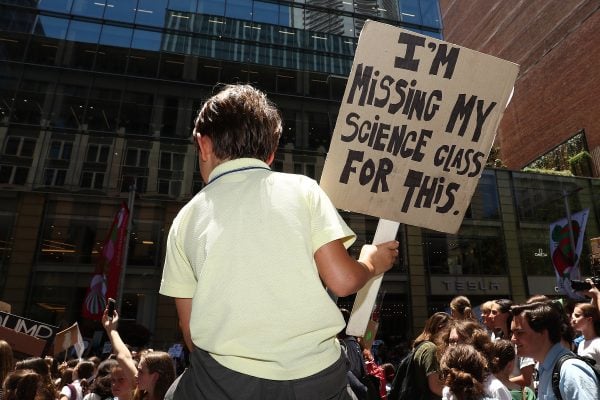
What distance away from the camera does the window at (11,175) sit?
60.8ft

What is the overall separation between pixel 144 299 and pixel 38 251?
4.67 metres

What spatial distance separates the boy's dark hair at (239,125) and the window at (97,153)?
1966 cm

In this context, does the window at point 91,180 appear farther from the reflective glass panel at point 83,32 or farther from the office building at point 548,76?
the office building at point 548,76

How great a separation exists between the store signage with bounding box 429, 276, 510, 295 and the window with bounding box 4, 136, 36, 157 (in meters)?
18.8

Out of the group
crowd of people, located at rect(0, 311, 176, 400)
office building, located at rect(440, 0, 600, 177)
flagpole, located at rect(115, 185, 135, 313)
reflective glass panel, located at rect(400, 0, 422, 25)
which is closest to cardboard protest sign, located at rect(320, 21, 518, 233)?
crowd of people, located at rect(0, 311, 176, 400)

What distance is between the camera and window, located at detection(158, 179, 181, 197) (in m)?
20.0

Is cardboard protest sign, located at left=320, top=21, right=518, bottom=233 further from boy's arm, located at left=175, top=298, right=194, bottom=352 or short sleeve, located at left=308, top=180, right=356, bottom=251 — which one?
boy's arm, located at left=175, top=298, right=194, bottom=352

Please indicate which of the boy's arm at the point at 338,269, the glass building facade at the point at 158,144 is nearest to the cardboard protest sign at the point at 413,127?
the boy's arm at the point at 338,269

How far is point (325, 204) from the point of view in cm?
154

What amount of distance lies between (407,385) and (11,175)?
64.2ft

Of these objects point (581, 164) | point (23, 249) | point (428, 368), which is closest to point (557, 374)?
point (428, 368)

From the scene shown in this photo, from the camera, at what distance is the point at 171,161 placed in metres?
20.3

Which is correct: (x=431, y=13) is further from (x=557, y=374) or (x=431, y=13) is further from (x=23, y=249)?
(x=557, y=374)

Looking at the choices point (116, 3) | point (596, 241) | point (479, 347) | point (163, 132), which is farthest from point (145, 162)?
point (479, 347)
